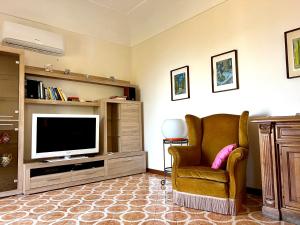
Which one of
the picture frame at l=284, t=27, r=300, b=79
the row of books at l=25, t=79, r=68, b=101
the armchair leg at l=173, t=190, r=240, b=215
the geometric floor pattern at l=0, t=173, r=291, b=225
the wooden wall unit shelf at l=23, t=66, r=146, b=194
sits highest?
the picture frame at l=284, t=27, r=300, b=79

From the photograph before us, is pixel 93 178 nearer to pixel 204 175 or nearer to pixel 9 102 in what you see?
pixel 9 102

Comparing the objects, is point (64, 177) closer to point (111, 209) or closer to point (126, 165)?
point (126, 165)

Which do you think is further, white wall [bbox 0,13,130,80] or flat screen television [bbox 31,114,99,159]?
white wall [bbox 0,13,130,80]

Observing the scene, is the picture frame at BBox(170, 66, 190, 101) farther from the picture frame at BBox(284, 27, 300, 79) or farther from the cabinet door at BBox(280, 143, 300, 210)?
the cabinet door at BBox(280, 143, 300, 210)

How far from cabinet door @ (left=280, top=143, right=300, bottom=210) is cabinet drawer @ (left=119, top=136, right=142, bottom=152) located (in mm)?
2775

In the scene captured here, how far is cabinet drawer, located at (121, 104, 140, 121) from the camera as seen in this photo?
432cm

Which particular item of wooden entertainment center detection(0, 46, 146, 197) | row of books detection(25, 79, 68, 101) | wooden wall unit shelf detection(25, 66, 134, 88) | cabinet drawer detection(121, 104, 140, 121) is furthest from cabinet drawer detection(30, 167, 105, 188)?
wooden wall unit shelf detection(25, 66, 134, 88)

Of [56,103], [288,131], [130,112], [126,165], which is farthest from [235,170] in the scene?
[56,103]

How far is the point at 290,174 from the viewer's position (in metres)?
2.03

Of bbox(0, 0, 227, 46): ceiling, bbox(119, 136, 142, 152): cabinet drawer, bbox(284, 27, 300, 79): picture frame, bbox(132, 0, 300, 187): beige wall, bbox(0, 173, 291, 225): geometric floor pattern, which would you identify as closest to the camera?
bbox(0, 173, 291, 225): geometric floor pattern

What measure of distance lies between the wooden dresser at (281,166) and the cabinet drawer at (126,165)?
249 centimetres

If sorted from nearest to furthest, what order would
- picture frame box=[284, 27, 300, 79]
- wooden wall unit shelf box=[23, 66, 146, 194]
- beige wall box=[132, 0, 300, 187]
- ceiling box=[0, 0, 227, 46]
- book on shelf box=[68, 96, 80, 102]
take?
picture frame box=[284, 27, 300, 79] < beige wall box=[132, 0, 300, 187] < wooden wall unit shelf box=[23, 66, 146, 194] < ceiling box=[0, 0, 227, 46] < book on shelf box=[68, 96, 80, 102]

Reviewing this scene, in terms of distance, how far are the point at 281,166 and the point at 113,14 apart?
425cm

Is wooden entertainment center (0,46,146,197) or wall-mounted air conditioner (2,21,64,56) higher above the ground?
wall-mounted air conditioner (2,21,64,56)
